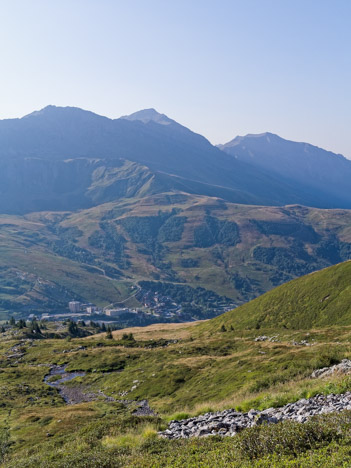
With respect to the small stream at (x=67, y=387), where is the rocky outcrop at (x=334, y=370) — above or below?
above

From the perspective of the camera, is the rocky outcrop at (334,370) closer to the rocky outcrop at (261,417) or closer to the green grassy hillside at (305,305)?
the rocky outcrop at (261,417)

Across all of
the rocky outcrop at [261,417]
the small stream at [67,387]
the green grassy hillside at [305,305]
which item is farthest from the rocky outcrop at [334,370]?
the green grassy hillside at [305,305]

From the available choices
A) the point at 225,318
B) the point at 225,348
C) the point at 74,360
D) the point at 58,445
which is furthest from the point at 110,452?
the point at 225,318

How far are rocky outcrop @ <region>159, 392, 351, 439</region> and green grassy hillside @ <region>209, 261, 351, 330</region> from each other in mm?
62923

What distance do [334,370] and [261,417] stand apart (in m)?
12.7

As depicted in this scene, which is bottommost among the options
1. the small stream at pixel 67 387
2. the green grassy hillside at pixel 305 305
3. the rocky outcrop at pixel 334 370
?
the small stream at pixel 67 387

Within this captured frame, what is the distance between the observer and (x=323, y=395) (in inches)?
919

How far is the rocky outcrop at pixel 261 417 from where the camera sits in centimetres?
1955

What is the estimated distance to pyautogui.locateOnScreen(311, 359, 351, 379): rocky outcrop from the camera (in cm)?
2893

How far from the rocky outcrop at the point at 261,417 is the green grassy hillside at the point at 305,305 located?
206 feet

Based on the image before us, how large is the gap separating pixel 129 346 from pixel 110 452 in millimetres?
77170

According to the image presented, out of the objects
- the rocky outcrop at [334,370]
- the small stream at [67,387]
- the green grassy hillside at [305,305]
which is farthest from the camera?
the green grassy hillside at [305,305]

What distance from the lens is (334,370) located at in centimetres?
2952

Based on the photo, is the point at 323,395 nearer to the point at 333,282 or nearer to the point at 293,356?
the point at 293,356
